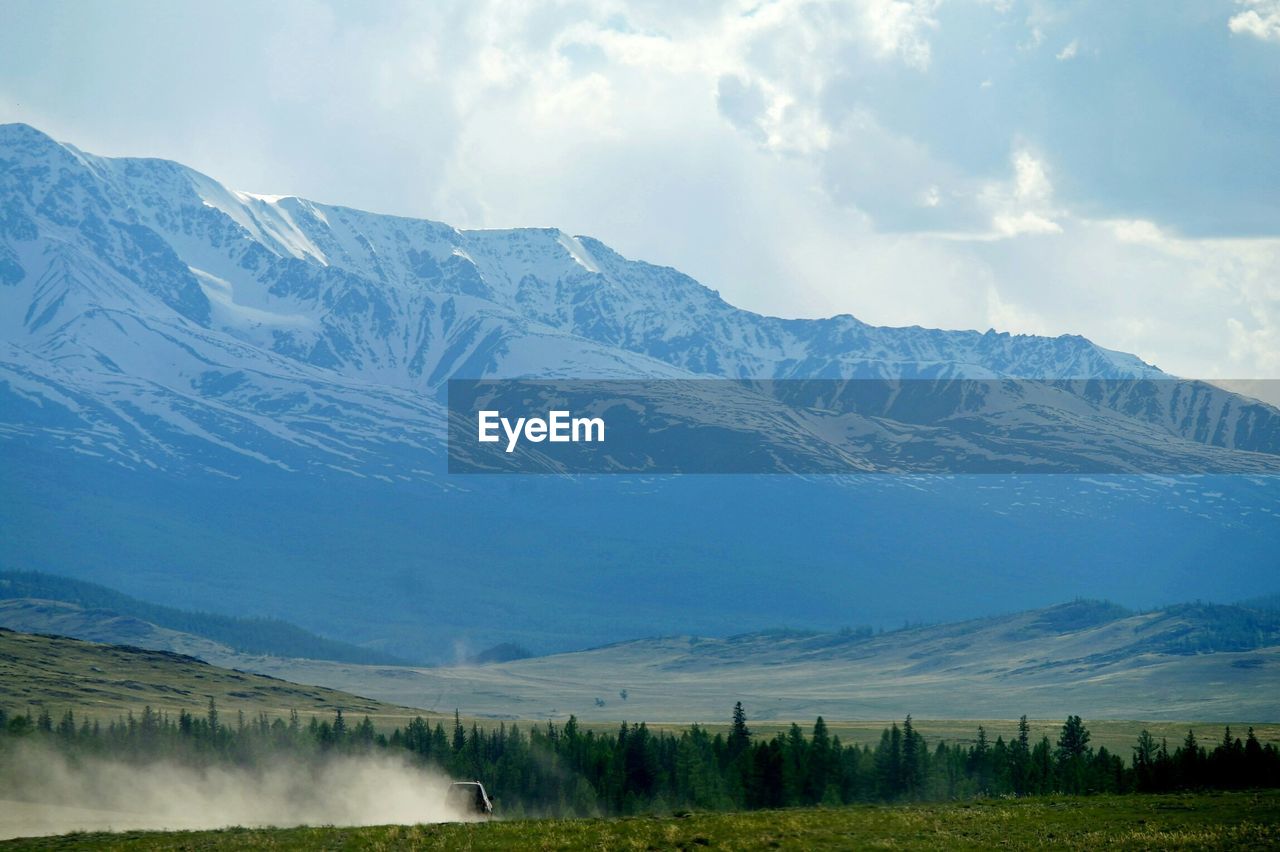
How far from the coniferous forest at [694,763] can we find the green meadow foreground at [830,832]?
4496 cm

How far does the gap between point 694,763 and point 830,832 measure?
239 ft

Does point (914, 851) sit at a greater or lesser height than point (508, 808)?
greater

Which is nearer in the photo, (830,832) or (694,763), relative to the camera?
(830,832)

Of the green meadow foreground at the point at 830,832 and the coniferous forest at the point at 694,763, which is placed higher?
the green meadow foreground at the point at 830,832

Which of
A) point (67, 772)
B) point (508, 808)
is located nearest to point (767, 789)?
point (508, 808)

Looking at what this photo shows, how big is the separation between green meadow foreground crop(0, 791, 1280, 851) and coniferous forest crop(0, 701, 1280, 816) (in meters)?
45.0

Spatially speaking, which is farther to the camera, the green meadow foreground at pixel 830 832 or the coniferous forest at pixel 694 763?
the coniferous forest at pixel 694 763

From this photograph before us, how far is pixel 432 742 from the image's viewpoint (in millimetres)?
175250

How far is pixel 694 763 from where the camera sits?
143 metres

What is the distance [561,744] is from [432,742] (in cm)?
1625

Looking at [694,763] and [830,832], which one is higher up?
[830,832]

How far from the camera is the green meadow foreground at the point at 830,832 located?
68.1 meters

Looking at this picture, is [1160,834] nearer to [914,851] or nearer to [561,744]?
[914,851]

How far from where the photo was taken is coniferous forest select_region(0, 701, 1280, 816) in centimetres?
13388
